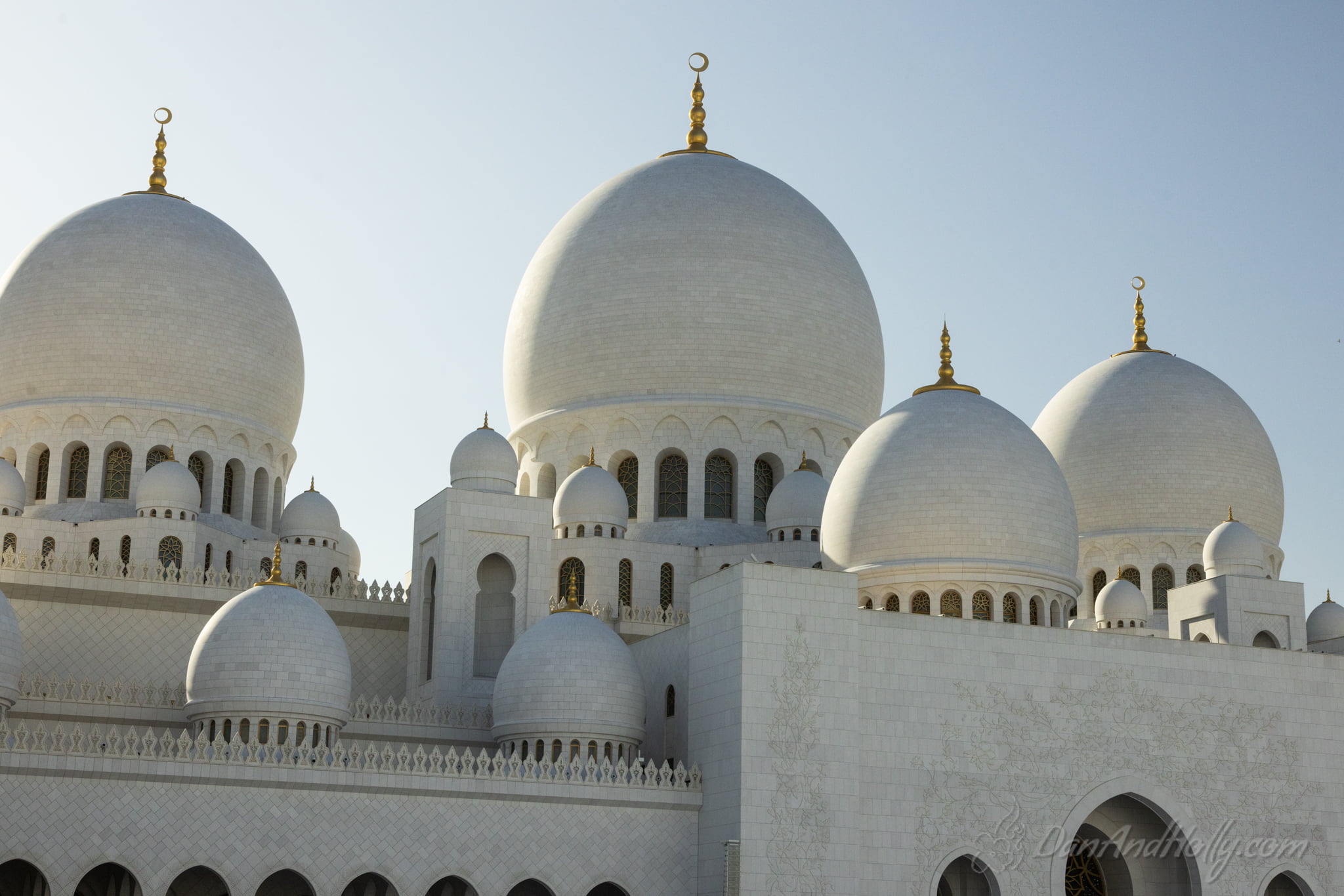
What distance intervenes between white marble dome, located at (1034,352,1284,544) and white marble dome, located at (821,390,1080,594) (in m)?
6.75

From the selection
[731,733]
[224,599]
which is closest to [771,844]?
[731,733]

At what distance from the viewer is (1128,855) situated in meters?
21.0

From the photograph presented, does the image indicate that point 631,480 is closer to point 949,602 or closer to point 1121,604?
point 949,602

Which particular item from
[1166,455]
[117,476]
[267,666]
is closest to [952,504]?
[1166,455]

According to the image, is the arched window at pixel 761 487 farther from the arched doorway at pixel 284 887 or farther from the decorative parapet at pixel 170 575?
the arched doorway at pixel 284 887

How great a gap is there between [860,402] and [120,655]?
1293 centimetres

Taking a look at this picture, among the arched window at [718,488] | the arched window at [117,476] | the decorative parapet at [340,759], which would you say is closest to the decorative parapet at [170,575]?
the arched window at [117,476]

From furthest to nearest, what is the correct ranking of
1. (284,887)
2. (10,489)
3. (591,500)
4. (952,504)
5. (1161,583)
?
1. (1161,583)
2. (591,500)
3. (10,489)
4. (952,504)
5. (284,887)

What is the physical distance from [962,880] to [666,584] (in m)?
7.39

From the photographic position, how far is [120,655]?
2323 cm

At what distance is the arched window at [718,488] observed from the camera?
27.6 m

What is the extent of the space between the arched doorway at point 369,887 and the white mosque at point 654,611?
88mm

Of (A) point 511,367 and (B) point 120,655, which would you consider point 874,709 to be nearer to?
(B) point 120,655

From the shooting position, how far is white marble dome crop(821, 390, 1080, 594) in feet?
75.8
